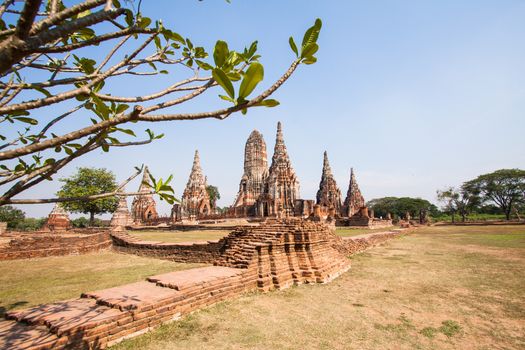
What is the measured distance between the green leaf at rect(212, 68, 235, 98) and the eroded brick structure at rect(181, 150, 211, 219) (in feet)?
112

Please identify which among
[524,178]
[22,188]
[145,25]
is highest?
[524,178]

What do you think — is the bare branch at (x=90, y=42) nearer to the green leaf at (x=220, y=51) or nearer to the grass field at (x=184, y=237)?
the green leaf at (x=220, y=51)

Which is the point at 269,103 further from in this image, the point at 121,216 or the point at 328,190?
the point at 328,190

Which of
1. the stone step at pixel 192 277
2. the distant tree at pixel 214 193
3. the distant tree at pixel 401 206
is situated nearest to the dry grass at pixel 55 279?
the stone step at pixel 192 277

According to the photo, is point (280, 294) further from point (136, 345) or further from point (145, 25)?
point (145, 25)

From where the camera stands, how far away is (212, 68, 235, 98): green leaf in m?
1.02

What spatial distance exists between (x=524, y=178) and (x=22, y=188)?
57688mm

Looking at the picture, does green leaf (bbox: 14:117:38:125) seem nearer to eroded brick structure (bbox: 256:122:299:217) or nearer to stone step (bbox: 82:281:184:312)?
stone step (bbox: 82:281:184:312)

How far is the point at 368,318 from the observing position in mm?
4055

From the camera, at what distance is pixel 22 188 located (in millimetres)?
1444

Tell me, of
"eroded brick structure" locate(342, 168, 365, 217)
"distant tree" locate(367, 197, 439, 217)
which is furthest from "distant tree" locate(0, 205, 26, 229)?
"distant tree" locate(367, 197, 439, 217)

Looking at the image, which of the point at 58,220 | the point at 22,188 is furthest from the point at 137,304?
the point at 58,220

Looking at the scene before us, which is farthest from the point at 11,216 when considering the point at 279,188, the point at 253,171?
the point at 279,188

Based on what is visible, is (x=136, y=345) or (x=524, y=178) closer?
(x=136, y=345)
